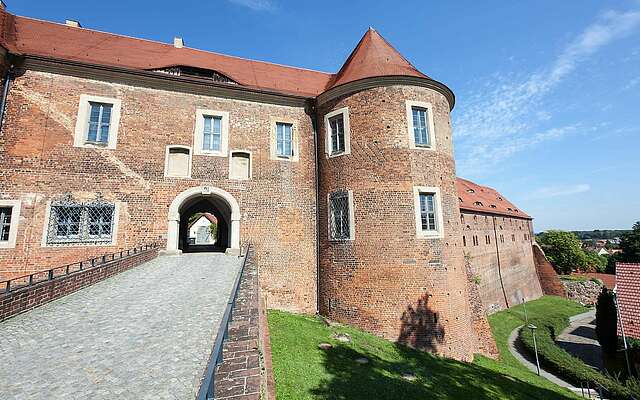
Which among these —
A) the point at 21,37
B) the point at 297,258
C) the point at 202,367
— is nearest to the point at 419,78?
the point at 297,258

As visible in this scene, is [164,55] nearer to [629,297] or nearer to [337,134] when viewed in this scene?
[337,134]

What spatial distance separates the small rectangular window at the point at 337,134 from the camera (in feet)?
46.9

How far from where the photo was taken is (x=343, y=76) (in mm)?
15219

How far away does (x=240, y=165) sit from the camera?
14.3 m

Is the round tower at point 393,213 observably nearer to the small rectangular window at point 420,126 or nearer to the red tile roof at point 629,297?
the small rectangular window at point 420,126

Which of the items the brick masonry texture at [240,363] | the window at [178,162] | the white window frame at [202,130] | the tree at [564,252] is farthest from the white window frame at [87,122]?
the tree at [564,252]

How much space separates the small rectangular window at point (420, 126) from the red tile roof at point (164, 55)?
1.57 metres

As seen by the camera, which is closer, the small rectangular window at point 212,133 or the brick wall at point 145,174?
the brick wall at point 145,174

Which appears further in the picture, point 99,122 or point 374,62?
point 374,62

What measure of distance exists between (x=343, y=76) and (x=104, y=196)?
11448 mm

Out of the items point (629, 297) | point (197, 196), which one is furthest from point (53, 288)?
point (629, 297)

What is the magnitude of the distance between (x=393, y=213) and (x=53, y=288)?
10637 millimetres

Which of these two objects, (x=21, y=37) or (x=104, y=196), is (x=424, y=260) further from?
(x=21, y=37)

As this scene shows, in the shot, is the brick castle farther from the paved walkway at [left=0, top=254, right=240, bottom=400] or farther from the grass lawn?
the paved walkway at [left=0, top=254, right=240, bottom=400]
